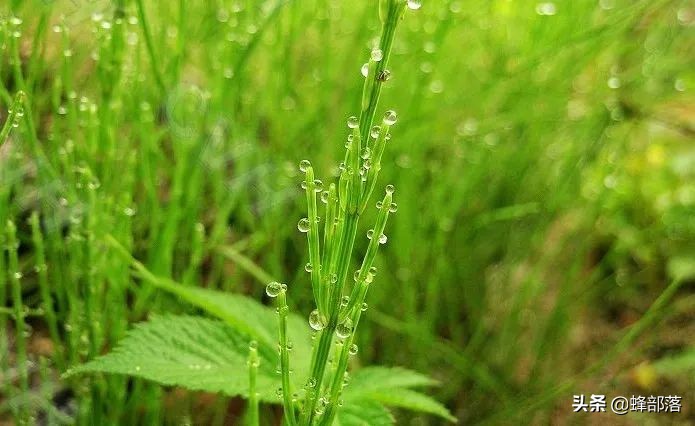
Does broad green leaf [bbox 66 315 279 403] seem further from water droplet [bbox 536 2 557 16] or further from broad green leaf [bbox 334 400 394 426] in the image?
water droplet [bbox 536 2 557 16]

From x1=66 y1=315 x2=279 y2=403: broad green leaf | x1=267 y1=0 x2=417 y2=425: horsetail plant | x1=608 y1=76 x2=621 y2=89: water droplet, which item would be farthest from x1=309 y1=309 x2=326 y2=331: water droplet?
x1=608 y1=76 x2=621 y2=89: water droplet

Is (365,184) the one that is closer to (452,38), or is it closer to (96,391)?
(96,391)

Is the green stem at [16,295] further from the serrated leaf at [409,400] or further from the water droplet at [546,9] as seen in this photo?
the water droplet at [546,9]

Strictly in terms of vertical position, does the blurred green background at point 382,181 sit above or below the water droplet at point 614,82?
below

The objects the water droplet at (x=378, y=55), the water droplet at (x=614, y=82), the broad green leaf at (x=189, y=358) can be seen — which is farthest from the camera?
the water droplet at (x=614, y=82)

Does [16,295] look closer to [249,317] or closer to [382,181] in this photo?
[249,317]

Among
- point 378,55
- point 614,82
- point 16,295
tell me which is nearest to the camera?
point 378,55

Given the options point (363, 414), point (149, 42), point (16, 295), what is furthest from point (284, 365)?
point (149, 42)

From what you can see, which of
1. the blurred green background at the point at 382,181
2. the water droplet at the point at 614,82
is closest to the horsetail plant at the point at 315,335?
the blurred green background at the point at 382,181
